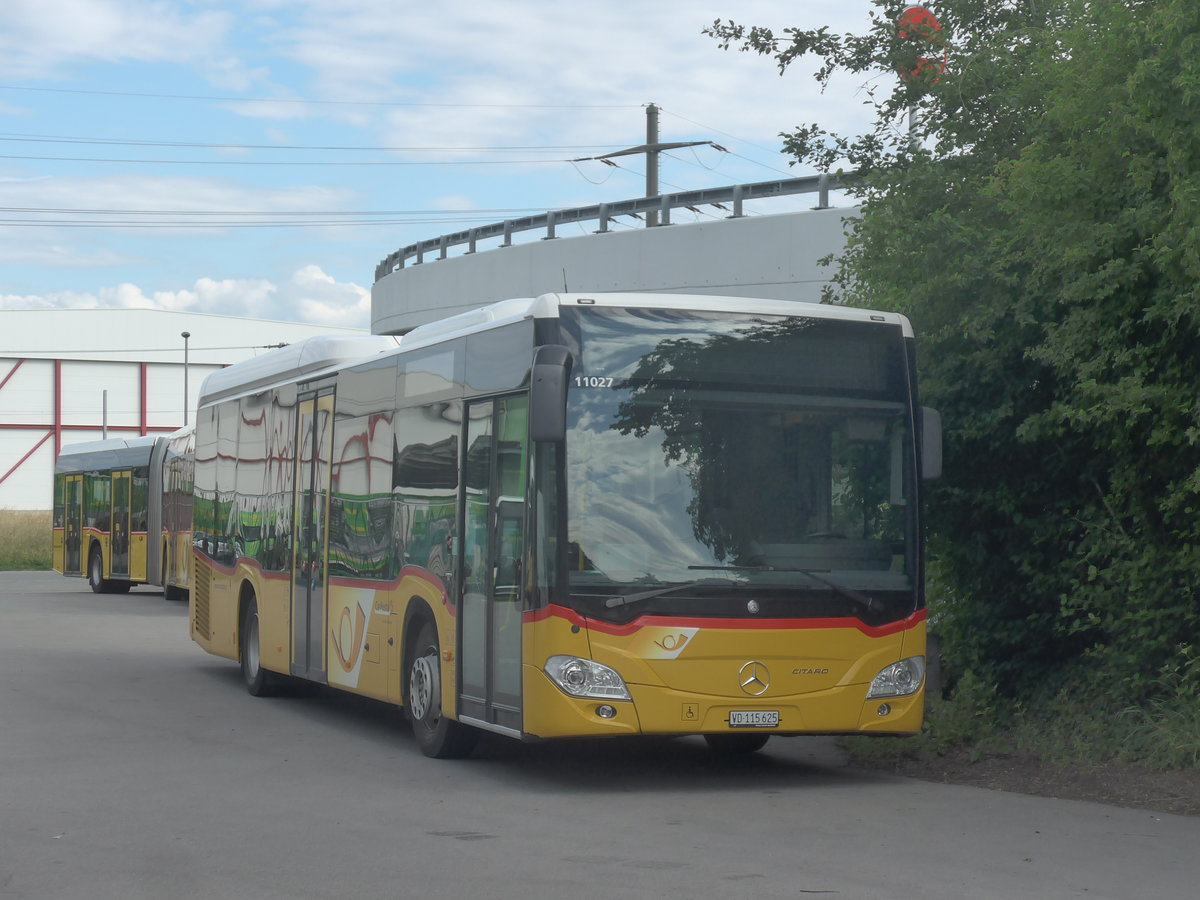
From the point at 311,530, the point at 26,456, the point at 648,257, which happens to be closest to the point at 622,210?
the point at 648,257

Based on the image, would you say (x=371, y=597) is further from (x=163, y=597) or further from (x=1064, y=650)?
(x=163, y=597)

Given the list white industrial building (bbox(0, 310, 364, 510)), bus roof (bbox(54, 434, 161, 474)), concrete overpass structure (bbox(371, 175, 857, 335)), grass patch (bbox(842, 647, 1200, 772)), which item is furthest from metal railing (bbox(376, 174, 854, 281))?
white industrial building (bbox(0, 310, 364, 510))

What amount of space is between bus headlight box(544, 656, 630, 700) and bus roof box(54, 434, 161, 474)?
25889mm

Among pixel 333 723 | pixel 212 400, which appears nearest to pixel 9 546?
pixel 212 400

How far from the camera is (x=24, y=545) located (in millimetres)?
55406

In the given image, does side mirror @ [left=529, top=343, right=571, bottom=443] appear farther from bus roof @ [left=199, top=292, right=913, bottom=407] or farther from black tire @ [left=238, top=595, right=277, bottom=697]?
black tire @ [left=238, top=595, right=277, bottom=697]

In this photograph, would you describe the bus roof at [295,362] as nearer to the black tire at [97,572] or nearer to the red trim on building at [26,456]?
the black tire at [97,572]

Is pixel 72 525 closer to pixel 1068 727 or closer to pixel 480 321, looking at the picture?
pixel 480 321

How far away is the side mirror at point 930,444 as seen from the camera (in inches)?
431

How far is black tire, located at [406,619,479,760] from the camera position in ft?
38.3

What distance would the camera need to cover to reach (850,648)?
10516 mm

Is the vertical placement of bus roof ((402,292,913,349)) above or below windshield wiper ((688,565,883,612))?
above

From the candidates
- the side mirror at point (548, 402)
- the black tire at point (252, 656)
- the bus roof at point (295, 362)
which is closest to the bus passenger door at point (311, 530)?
the bus roof at point (295, 362)

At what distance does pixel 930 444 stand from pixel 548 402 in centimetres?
258
